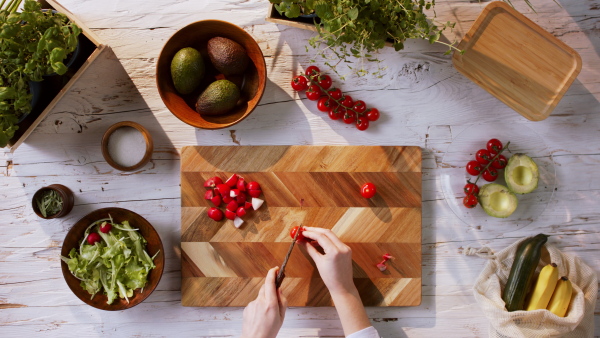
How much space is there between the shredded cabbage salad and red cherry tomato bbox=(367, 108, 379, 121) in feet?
3.07

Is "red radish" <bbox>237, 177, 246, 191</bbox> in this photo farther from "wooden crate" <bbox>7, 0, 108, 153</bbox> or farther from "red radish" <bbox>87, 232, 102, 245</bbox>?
"wooden crate" <bbox>7, 0, 108, 153</bbox>

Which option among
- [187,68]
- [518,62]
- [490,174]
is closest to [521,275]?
[490,174]

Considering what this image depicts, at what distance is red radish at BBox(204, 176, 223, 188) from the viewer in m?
1.63

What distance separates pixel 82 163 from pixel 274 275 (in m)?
0.88

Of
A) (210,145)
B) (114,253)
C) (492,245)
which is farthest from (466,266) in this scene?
(114,253)

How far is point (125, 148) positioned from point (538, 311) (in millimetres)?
1610

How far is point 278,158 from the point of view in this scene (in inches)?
65.7

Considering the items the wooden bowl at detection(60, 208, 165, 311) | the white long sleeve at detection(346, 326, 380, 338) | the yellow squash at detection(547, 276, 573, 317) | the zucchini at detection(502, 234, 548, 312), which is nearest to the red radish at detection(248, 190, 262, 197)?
the wooden bowl at detection(60, 208, 165, 311)

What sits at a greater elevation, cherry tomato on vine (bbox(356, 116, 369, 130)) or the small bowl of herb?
cherry tomato on vine (bbox(356, 116, 369, 130))

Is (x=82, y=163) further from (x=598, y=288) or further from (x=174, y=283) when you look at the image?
(x=598, y=288)

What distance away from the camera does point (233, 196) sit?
162cm

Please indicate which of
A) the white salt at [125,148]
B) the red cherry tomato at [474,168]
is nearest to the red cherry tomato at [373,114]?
the red cherry tomato at [474,168]

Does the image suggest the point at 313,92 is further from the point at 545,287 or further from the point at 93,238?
the point at 545,287

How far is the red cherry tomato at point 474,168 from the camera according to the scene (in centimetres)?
164
